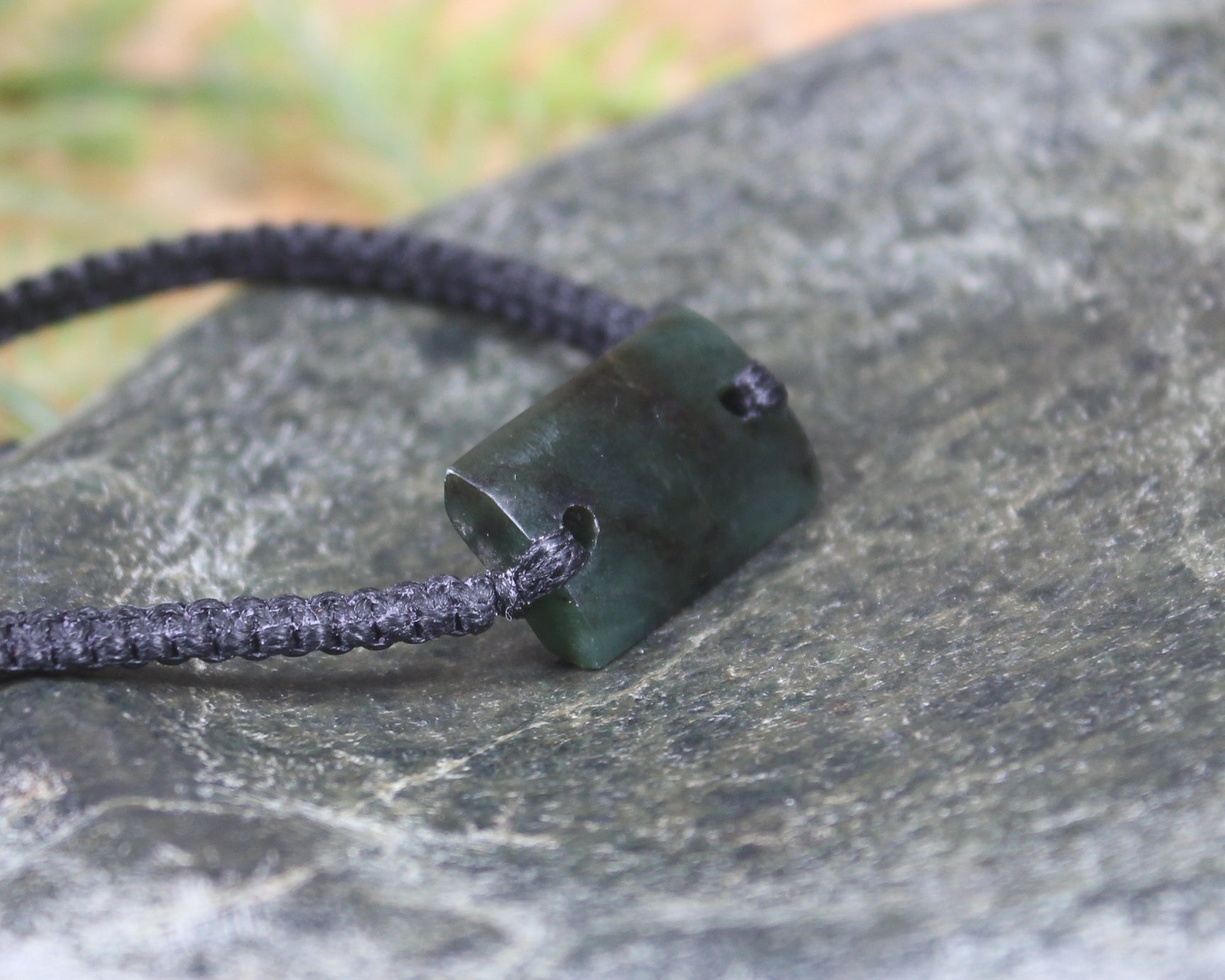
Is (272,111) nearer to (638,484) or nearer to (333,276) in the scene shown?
(333,276)

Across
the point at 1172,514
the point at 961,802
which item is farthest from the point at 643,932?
the point at 1172,514

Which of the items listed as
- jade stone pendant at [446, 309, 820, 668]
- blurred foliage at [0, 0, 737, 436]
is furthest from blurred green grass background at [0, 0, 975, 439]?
jade stone pendant at [446, 309, 820, 668]

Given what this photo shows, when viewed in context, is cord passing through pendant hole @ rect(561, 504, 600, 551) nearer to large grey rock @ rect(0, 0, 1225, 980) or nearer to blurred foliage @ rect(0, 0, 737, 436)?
large grey rock @ rect(0, 0, 1225, 980)

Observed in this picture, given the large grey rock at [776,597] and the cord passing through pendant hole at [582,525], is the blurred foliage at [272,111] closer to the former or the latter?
the large grey rock at [776,597]

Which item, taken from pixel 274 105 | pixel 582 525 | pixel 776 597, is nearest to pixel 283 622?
pixel 582 525

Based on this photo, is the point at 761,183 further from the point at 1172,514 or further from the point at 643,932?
the point at 643,932

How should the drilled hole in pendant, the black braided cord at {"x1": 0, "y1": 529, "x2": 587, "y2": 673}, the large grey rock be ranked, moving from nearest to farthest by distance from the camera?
the large grey rock
the black braided cord at {"x1": 0, "y1": 529, "x2": 587, "y2": 673}
the drilled hole in pendant
